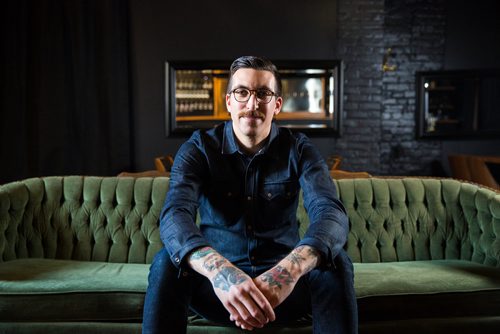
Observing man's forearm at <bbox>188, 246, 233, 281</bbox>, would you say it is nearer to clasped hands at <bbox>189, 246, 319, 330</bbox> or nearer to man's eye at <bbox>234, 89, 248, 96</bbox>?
clasped hands at <bbox>189, 246, 319, 330</bbox>

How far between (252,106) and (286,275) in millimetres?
617

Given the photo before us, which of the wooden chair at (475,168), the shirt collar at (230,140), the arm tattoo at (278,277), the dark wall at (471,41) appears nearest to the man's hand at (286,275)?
the arm tattoo at (278,277)

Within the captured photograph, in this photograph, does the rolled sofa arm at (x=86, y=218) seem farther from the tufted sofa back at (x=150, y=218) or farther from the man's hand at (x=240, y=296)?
the man's hand at (x=240, y=296)

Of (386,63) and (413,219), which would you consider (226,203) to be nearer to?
(413,219)

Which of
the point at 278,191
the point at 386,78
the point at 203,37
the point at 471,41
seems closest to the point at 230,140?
the point at 278,191

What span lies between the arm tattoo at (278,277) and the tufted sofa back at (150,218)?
0.97 meters

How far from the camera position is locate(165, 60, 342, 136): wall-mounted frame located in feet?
18.1

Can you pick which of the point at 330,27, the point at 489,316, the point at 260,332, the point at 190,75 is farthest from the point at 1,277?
the point at 330,27

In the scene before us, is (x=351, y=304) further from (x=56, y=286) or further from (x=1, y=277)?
(x=1, y=277)

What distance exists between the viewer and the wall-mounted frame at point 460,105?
5.80 meters

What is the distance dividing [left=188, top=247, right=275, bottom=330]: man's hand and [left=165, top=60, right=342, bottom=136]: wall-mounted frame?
435 centimetres

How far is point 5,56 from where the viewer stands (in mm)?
4551

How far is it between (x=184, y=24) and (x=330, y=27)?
5.76 ft

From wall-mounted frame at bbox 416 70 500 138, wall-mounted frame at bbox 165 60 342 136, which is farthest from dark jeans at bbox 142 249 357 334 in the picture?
wall-mounted frame at bbox 416 70 500 138
